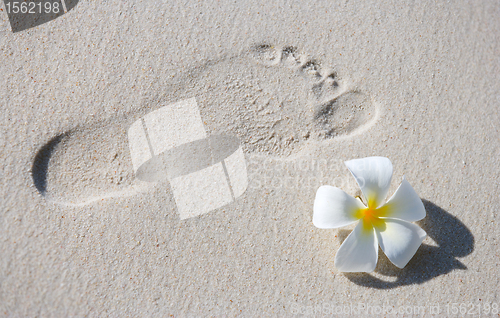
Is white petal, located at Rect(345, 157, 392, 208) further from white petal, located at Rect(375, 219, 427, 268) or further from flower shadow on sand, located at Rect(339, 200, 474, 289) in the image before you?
flower shadow on sand, located at Rect(339, 200, 474, 289)

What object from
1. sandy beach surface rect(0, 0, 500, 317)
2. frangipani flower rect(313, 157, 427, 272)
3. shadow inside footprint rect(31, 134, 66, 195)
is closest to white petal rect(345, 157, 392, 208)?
frangipani flower rect(313, 157, 427, 272)

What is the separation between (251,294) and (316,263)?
237 mm

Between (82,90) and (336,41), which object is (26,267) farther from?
(336,41)

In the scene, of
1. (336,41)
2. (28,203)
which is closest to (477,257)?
(336,41)

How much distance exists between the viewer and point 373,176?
1010mm

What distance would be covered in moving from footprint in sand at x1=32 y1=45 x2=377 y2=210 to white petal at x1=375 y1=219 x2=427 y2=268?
13.8 inches

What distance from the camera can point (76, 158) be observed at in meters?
1.13

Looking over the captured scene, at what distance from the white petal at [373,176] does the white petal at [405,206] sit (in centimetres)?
3

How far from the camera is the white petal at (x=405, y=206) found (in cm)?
102

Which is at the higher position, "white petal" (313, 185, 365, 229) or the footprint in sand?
the footprint in sand

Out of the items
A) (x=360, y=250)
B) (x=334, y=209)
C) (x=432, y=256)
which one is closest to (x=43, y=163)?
(x=334, y=209)

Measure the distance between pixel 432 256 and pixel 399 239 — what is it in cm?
20

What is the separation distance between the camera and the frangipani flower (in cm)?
101

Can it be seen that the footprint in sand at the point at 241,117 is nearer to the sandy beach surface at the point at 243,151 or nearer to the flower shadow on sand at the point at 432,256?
the sandy beach surface at the point at 243,151
